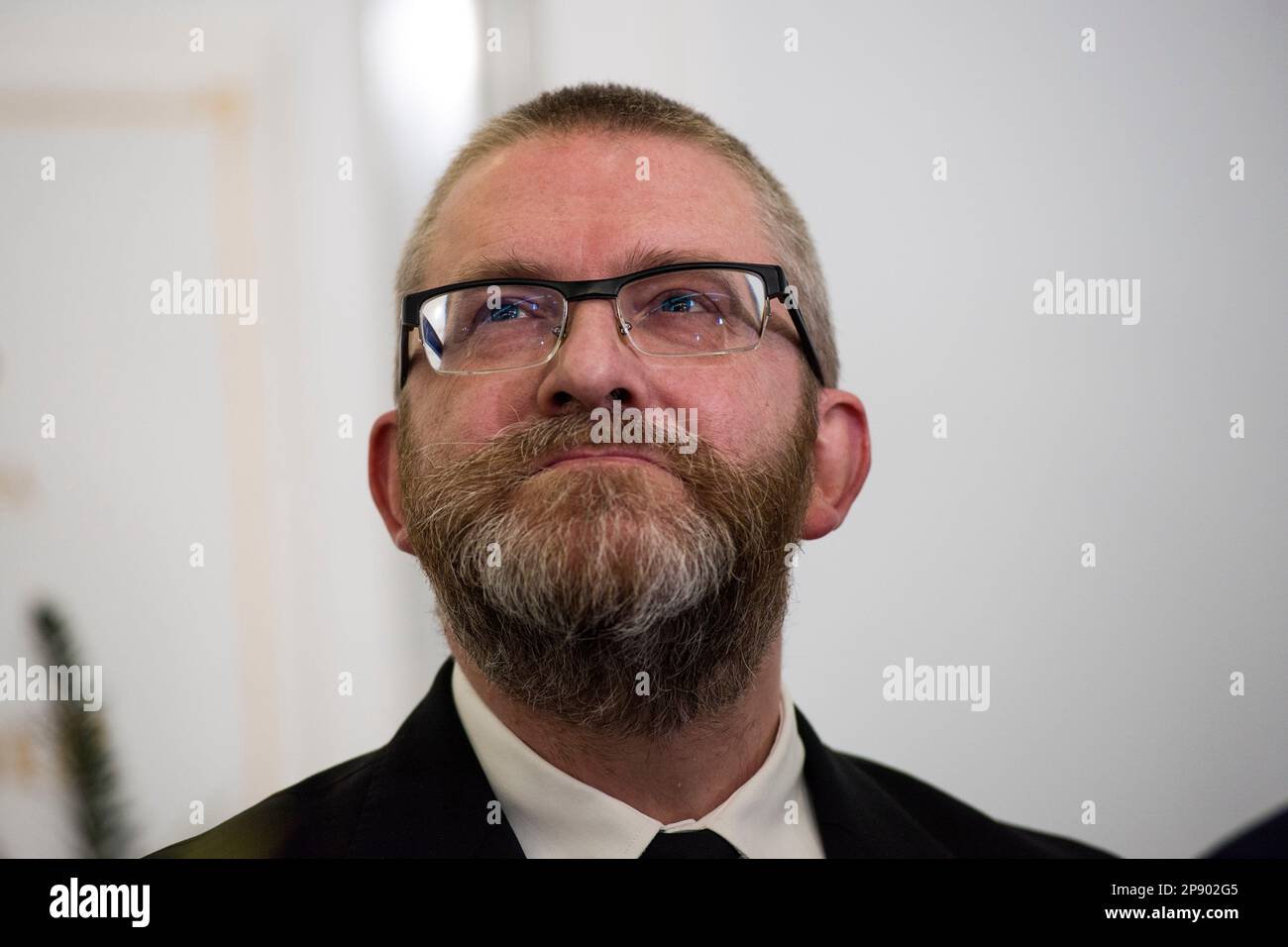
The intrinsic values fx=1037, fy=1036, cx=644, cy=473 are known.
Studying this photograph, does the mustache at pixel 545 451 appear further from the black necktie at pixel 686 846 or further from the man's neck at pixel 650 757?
the black necktie at pixel 686 846

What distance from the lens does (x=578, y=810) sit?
1324mm

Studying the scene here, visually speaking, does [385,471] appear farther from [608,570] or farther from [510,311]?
[608,570]

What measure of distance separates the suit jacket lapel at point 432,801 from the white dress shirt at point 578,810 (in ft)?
0.09

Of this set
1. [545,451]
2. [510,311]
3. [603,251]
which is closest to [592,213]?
[603,251]

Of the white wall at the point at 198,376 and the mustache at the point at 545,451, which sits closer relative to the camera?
the mustache at the point at 545,451

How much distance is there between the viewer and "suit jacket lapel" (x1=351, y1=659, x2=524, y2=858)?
1307 millimetres

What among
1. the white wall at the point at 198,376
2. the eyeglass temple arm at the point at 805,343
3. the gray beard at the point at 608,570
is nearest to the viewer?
the gray beard at the point at 608,570

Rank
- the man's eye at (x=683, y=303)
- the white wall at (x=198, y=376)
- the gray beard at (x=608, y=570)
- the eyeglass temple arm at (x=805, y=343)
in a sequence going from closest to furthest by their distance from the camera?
the gray beard at (x=608, y=570) → the man's eye at (x=683, y=303) → the eyeglass temple arm at (x=805, y=343) → the white wall at (x=198, y=376)

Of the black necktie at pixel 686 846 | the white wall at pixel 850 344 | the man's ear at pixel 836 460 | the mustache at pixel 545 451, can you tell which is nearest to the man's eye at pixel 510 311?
the mustache at pixel 545 451

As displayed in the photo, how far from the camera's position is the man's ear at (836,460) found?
4.87 ft

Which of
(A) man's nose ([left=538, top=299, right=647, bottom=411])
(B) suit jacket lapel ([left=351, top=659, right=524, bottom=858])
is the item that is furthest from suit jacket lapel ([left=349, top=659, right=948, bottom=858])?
(A) man's nose ([left=538, top=299, right=647, bottom=411])

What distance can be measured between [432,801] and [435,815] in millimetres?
19
